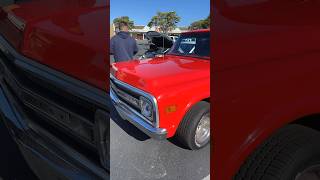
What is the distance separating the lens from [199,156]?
1.49 m

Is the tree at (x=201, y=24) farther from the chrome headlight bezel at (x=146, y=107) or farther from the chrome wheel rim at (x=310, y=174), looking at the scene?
the chrome wheel rim at (x=310, y=174)

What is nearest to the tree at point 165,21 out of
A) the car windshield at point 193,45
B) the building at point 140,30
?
the building at point 140,30

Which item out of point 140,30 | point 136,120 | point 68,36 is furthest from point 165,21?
point 136,120

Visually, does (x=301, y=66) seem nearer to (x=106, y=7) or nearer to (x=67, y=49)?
(x=106, y=7)

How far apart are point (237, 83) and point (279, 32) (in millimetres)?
286

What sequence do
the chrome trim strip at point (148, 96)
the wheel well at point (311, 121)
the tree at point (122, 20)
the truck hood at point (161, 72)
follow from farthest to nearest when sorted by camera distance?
1. the wheel well at point (311, 121)
2. the chrome trim strip at point (148, 96)
3. the truck hood at point (161, 72)
4. the tree at point (122, 20)

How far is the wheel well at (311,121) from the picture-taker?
178 centimetres

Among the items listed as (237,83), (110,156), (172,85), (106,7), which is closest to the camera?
(106,7)

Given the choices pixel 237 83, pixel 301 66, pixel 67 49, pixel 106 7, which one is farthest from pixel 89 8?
pixel 301 66

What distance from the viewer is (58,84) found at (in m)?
1.52

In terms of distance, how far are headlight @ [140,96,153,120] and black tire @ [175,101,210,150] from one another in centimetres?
17

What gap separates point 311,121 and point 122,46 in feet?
3.70

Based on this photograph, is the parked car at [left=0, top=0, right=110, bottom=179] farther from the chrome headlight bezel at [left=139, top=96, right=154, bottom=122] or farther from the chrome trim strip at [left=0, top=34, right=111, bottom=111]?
the chrome headlight bezel at [left=139, top=96, right=154, bottom=122]

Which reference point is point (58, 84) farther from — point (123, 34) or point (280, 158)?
point (280, 158)
